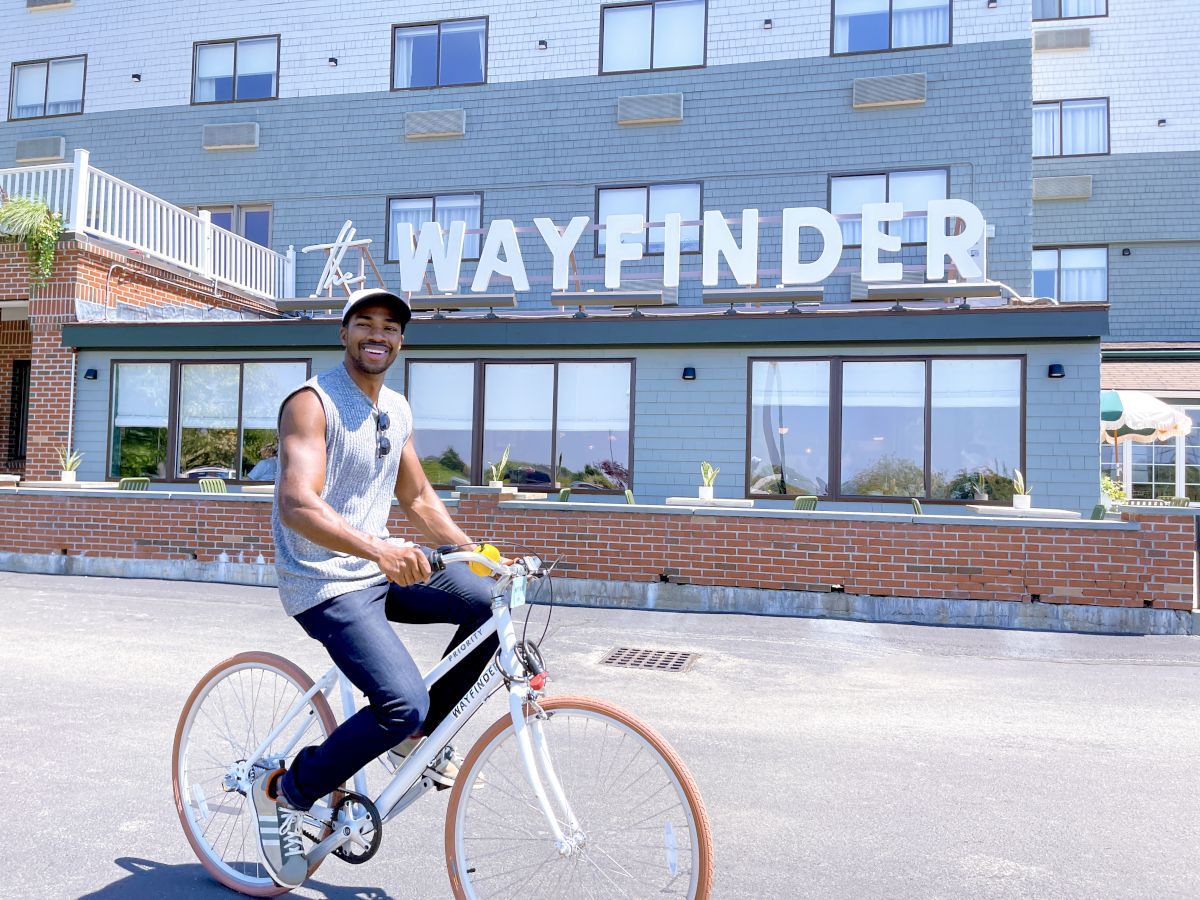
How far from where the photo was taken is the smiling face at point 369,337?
3078 millimetres

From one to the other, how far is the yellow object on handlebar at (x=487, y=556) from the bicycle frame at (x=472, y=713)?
23 millimetres

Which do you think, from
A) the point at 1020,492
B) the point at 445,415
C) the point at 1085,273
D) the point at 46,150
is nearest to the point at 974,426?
the point at 1020,492

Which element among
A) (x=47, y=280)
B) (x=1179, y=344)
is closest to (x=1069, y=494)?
(x=1179, y=344)

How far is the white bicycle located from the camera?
8.59ft

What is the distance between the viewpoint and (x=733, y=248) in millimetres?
13344

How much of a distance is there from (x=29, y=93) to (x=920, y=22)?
18.7 m

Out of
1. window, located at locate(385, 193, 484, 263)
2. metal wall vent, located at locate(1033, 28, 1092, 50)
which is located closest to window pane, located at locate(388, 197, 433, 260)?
window, located at locate(385, 193, 484, 263)

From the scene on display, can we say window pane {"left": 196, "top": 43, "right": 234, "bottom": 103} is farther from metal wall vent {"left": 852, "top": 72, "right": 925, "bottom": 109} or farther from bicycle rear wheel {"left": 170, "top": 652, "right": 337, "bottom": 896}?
bicycle rear wheel {"left": 170, "top": 652, "right": 337, "bottom": 896}

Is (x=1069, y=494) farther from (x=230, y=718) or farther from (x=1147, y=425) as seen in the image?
(x=230, y=718)

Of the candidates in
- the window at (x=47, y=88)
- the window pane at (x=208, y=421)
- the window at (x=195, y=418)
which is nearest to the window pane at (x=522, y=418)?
the window at (x=195, y=418)

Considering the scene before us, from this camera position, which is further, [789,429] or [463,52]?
[463,52]

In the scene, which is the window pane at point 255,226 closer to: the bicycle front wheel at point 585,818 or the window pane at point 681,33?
the window pane at point 681,33

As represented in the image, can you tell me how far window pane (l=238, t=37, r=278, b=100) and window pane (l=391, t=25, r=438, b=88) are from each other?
285 centimetres

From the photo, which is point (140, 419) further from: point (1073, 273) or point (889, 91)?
point (1073, 273)
